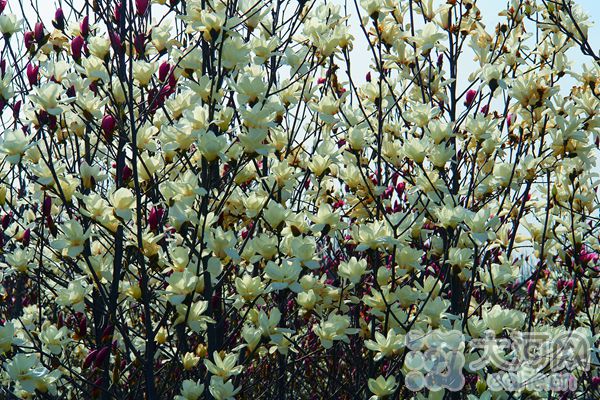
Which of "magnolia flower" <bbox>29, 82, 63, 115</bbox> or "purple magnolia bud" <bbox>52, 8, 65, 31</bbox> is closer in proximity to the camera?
"magnolia flower" <bbox>29, 82, 63, 115</bbox>

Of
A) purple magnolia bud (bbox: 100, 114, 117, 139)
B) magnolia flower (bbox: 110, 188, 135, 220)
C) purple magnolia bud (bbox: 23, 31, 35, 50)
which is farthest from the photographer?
purple magnolia bud (bbox: 23, 31, 35, 50)

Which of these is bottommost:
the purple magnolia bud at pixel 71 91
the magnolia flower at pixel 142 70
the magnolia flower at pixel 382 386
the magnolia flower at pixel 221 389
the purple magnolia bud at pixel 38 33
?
the magnolia flower at pixel 221 389

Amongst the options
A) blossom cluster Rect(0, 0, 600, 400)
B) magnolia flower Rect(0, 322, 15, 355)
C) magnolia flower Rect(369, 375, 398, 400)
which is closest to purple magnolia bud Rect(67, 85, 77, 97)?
blossom cluster Rect(0, 0, 600, 400)

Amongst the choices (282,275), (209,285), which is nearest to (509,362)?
(282,275)

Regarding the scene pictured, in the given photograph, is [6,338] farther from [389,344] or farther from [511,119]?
[511,119]

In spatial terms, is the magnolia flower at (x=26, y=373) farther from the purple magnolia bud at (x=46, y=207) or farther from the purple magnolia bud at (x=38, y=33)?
the purple magnolia bud at (x=38, y=33)

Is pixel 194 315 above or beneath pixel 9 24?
beneath

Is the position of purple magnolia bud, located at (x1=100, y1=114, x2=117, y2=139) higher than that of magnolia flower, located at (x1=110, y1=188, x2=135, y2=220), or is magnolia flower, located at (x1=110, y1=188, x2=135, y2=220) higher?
purple magnolia bud, located at (x1=100, y1=114, x2=117, y2=139)

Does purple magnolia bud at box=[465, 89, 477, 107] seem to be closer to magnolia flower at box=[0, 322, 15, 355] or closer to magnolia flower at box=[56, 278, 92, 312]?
magnolia flower at box=[56, 278, 92, 312]

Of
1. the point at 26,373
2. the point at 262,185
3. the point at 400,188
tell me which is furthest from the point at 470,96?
the point at 26,373

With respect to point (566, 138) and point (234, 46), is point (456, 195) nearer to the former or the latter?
point (566, 138)

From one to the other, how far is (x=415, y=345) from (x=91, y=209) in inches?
37.7

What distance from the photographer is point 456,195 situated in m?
2.23

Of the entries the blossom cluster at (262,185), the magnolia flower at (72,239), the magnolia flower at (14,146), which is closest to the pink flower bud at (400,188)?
the blossom cluster at (262,185)
